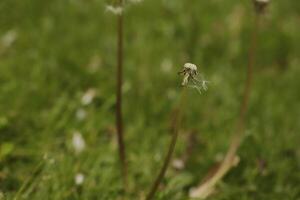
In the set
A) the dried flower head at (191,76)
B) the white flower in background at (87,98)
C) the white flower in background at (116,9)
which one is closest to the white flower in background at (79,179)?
the white flower in background at (87,98)

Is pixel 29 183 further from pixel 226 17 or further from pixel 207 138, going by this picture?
pixel 226 17

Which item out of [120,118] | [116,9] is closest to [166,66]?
[120,118]

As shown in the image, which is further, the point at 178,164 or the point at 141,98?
the point at 141,98

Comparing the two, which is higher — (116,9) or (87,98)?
(87,98)

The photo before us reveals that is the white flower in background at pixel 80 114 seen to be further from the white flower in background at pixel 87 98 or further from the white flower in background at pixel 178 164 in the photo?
the white flower in background at pixel 178 164

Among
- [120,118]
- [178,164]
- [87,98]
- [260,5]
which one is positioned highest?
[87,98]

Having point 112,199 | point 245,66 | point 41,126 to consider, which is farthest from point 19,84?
point 245,66

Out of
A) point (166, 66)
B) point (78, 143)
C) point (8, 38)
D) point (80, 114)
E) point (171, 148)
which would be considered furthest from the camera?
point (166, 66)

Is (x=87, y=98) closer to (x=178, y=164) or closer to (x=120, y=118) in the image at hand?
Answer: (x=178, y=164)
